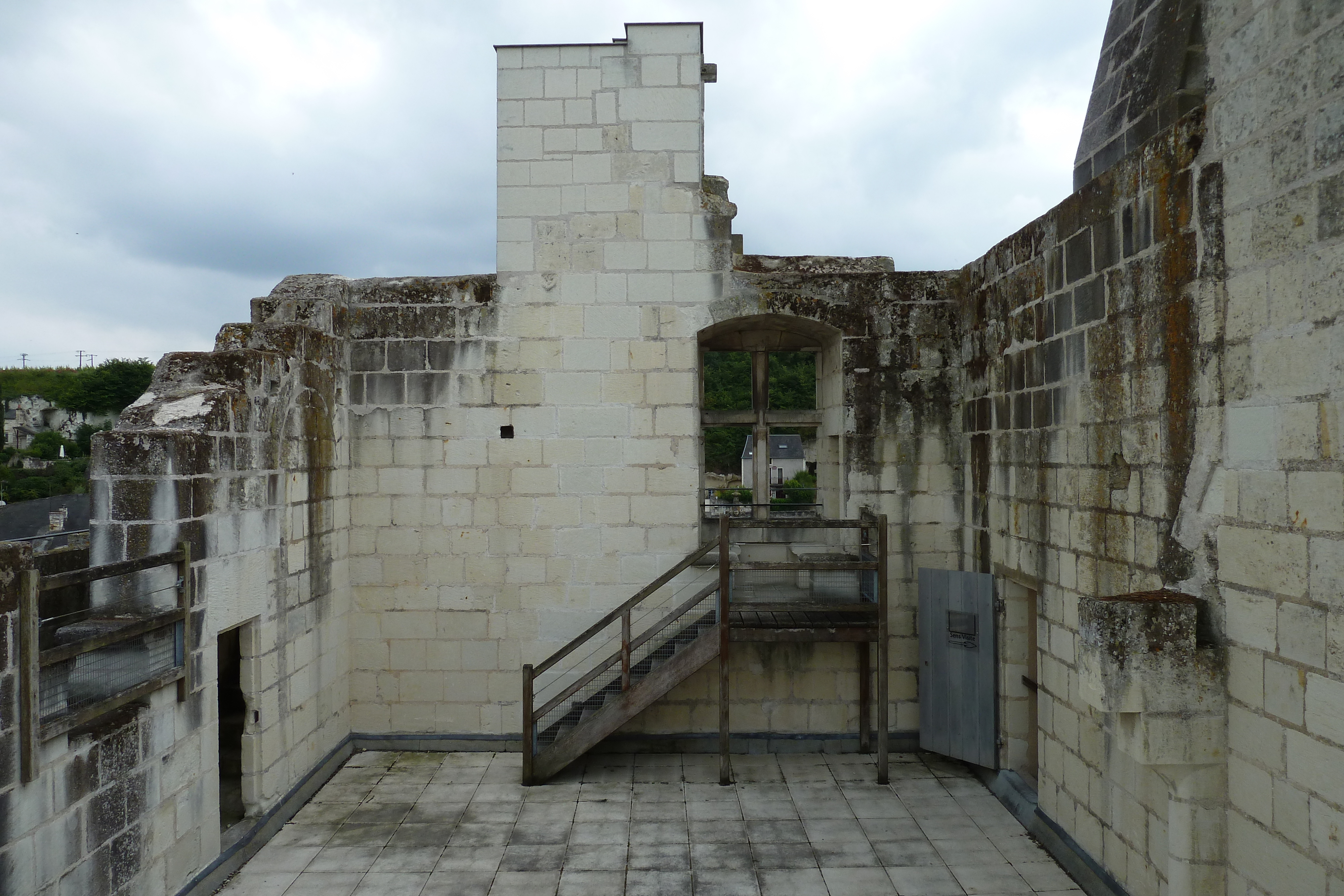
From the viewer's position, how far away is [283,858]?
16.0 ft

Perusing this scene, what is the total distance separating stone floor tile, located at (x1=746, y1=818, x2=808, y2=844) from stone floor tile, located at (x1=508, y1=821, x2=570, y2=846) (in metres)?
1.18

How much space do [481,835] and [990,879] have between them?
3.07 m

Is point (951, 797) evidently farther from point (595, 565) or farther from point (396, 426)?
point (396, 426)

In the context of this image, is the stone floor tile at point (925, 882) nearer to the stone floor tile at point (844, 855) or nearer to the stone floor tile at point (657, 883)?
the stone floor tile at point (844, 855)

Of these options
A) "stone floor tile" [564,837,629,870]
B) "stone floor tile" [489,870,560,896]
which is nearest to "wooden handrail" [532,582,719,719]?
"stone floor tile" [564,837,629,870]

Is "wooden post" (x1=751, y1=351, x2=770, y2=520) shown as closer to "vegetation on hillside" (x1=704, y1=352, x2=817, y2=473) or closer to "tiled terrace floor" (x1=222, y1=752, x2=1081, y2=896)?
"vegetation on hillside" (x1=704, y1=352, x2=817, y2=473)

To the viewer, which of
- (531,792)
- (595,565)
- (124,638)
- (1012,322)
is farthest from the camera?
(595,565)

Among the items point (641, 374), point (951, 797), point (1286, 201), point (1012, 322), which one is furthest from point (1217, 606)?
point (641, 374)

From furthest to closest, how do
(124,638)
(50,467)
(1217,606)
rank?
(50,467) → (124,638) → (1217,606)

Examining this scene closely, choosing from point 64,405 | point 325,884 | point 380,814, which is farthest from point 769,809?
point 64,405

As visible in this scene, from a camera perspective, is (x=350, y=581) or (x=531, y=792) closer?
(x=531, y=792)

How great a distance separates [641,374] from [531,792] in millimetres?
3203

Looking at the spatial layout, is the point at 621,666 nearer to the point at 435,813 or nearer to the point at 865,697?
the point at 435,813

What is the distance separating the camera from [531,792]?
19.0 feet
